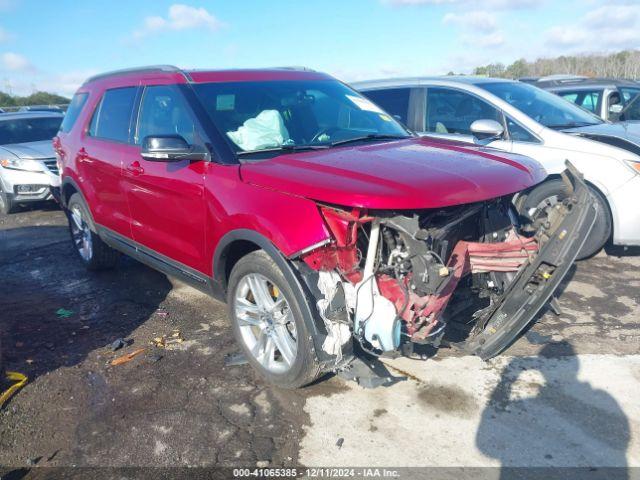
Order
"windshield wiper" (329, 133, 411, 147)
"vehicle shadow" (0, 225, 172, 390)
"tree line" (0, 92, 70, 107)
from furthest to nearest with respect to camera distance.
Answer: "tree line" (0, 92, 70, 107), "vehicle shadow" (0, 225, 172, 390), "windshield wiper" (329, 133, 411, 147)

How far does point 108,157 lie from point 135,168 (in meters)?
0.61

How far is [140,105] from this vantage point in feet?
14.5

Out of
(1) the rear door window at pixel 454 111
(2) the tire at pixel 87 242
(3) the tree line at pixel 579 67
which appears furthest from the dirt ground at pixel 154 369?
(3) the tree line at pixel 579 67

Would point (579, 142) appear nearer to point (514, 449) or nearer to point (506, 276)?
point (506, 276)

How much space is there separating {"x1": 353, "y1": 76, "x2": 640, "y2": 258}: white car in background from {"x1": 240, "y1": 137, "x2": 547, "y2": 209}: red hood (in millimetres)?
1380

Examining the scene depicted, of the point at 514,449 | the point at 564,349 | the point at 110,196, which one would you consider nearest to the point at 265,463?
the point at 514,449

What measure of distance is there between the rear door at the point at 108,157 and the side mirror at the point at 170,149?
115 cm

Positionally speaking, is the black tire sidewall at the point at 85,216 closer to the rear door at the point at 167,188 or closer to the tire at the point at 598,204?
the rear door at the point at 167,188

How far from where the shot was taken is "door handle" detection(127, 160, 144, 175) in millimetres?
4184

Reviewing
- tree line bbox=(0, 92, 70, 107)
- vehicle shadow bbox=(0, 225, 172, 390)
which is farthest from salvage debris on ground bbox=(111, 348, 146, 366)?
tree line bbox=(0, 92, 70, 107)

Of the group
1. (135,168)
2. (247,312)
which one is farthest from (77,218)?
(247,312)

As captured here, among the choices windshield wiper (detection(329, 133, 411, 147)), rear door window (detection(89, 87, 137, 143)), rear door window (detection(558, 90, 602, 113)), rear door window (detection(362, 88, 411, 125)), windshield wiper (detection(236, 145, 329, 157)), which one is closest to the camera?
windshield wiper (detection(236, 145, 329, 157))

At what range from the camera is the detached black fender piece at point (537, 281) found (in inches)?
116

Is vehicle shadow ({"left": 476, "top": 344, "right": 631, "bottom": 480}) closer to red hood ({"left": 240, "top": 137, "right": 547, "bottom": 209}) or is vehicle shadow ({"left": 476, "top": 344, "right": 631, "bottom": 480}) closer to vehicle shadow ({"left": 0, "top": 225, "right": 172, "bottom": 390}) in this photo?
red hood ({"left": 240, "top": 137, "right": 547, "bottom": 209})
